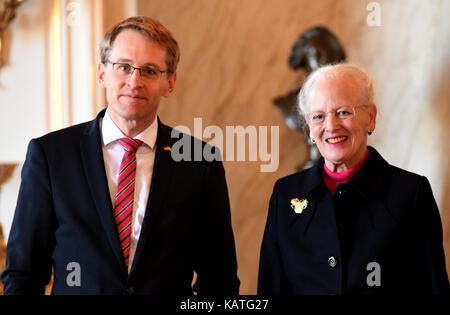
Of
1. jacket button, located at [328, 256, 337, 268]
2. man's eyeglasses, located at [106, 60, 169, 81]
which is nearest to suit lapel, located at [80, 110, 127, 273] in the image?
man's eyeglasses, located at [106, 60, 169, 81]

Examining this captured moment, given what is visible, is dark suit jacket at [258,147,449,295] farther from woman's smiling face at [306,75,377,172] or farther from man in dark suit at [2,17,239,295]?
man in dark suit at [2,17,239,295]

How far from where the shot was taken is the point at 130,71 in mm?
2316

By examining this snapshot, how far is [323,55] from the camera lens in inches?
154

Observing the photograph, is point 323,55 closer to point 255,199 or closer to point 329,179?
point 255,199

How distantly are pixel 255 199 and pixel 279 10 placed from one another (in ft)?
4.22

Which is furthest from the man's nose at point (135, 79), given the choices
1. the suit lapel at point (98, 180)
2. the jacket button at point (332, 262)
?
the jacket button at point (332, 262)

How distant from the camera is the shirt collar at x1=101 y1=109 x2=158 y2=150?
2.38 meters

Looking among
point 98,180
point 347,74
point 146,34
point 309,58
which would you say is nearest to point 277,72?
point 309,58

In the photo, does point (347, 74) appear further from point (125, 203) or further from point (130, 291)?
point (130, 291)

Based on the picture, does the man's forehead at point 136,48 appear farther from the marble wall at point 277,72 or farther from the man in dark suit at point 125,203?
the marble wall at point 277,72

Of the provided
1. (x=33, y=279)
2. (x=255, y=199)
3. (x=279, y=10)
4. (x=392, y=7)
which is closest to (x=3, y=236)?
(x=33, y=279)

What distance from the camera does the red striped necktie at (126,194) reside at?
2.23m

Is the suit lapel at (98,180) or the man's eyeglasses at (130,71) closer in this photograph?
the suit lapel at (98,180)

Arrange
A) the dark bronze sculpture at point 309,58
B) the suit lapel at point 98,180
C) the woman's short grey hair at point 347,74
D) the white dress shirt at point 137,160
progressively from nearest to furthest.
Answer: the suit lapel at point 98,180, the white dress shirt at point 137,160, the woman's short grey hair at point 347,74, the dark bronze sculpture at point 309,58
